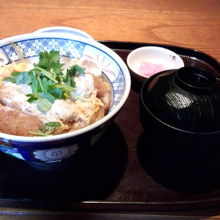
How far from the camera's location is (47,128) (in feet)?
2.50

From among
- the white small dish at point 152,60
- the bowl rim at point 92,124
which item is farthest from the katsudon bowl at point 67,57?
the white small dish at point 152,60

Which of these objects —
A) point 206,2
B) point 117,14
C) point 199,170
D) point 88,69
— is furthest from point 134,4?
point 199,170

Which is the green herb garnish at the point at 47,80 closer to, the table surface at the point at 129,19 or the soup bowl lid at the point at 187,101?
the soup bowl lid at the point at 187,101

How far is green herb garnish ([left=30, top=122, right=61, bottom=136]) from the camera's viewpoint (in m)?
0.75

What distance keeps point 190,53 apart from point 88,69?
26.4 inches

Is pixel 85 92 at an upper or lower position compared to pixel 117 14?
upper

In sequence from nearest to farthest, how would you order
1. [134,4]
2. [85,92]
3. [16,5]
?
[85,92], [16,5], [134,4]

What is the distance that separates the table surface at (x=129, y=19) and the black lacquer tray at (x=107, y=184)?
907 millimetres

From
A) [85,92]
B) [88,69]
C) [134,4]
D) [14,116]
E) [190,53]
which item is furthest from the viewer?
[134,4]

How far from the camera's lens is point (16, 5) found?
1.82m

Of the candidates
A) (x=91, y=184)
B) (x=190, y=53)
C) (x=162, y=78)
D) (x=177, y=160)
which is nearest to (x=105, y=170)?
(x=91, y=184)

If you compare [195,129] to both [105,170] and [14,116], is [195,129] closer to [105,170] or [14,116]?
[105,170]

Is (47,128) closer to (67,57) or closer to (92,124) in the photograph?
(92,124)

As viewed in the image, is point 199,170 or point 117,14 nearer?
point 199,170
